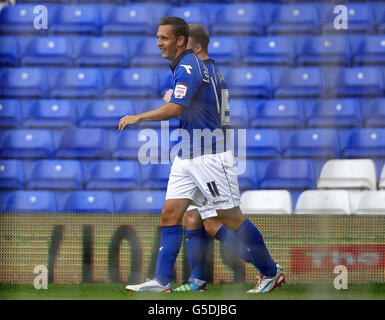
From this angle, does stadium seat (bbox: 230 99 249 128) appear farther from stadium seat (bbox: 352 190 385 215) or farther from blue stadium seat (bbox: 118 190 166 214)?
stadium seat (bbox: 352 190 385 215)

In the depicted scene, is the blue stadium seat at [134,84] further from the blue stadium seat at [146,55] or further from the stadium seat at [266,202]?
the stadium seat at [266,202]

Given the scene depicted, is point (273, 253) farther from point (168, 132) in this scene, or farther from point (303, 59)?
point (303, 59)

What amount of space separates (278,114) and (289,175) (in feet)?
1.74

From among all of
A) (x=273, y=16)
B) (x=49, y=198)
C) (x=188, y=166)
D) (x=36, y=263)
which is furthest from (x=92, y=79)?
(x=188, y=166)

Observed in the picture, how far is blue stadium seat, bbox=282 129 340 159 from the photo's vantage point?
4.39 metres

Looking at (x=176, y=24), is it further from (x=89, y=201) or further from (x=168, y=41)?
(x=89, y=201)

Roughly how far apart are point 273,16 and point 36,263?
2.98 m

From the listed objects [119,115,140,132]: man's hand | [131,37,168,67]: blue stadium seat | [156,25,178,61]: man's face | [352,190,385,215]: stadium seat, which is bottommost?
[352,190,385,215]: stadium seat

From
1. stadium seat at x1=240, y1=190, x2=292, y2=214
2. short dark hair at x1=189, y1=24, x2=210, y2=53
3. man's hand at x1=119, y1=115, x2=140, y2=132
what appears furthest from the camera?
stadium seat at x1=240, y1=190, x2=292, y2=214

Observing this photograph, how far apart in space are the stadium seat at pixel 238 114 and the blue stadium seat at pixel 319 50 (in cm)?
80

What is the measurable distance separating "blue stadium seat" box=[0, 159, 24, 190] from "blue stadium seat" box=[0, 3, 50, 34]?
3.51 ft

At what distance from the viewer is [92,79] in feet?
15.7

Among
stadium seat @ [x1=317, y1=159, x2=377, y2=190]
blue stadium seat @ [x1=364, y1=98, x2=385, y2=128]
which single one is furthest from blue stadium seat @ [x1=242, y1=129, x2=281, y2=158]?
blue stadium seat @ [x1=364, y1=98, x2=385, y2=128]
